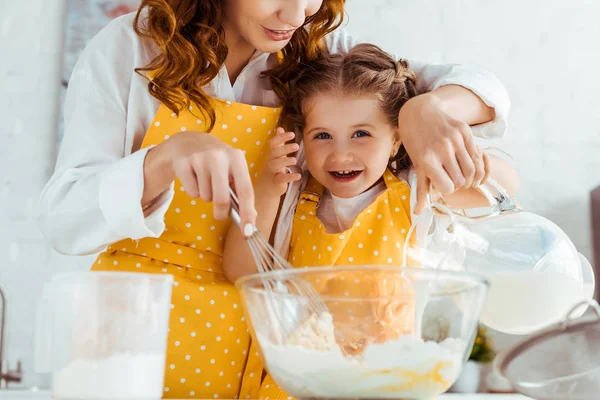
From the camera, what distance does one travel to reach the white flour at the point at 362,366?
0.49m

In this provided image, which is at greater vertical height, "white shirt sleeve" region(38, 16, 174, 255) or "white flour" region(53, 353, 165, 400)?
"white shirt sleeve" region(38, 16, 174, 255)

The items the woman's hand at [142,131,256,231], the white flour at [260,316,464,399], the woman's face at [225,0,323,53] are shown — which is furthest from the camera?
the woman's face at [225,0,323,53]

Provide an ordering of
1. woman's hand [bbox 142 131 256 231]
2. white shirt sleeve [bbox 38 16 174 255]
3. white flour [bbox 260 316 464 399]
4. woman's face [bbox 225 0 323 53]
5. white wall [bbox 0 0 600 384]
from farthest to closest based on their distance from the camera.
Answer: white wall [bbox 0 0 600 384], woman's face [bbox 225 0 323 53], white shirt sleeve [bbox 38 16 174 255], woman's hand [bbox 142 131 256 231], white flour [bbox 260 316 464 399]

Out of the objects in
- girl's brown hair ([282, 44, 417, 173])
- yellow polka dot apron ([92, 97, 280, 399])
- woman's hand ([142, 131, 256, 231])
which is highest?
girl's brown hair ([282, 44, 417, 173])

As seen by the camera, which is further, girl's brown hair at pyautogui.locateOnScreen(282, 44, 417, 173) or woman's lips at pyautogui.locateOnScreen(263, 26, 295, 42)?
girl's brown hair at pyautogui.locateOnScreen(282, 44, 417, 173)

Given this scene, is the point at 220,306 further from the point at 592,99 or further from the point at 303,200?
the point at 592,99

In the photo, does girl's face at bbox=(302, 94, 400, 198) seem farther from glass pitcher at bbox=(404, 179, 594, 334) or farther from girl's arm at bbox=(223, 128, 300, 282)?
glass pitcher at bbox=(404, 179, 594, 334)

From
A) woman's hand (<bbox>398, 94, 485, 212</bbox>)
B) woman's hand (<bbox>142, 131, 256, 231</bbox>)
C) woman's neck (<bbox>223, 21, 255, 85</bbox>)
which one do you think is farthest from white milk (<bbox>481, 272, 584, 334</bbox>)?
woman's neck (<bbox>223, 21, 255, 85</bbox>)

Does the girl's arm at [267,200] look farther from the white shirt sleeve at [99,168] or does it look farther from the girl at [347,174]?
the white shirt sleeve at [99,168]

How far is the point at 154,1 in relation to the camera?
94cm

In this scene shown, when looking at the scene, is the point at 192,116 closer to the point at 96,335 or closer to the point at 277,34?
the point at 277,34

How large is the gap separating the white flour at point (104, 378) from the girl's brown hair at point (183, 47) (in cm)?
48

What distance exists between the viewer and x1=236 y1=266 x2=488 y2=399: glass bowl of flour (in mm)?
492

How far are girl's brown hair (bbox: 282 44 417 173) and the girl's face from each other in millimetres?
13
